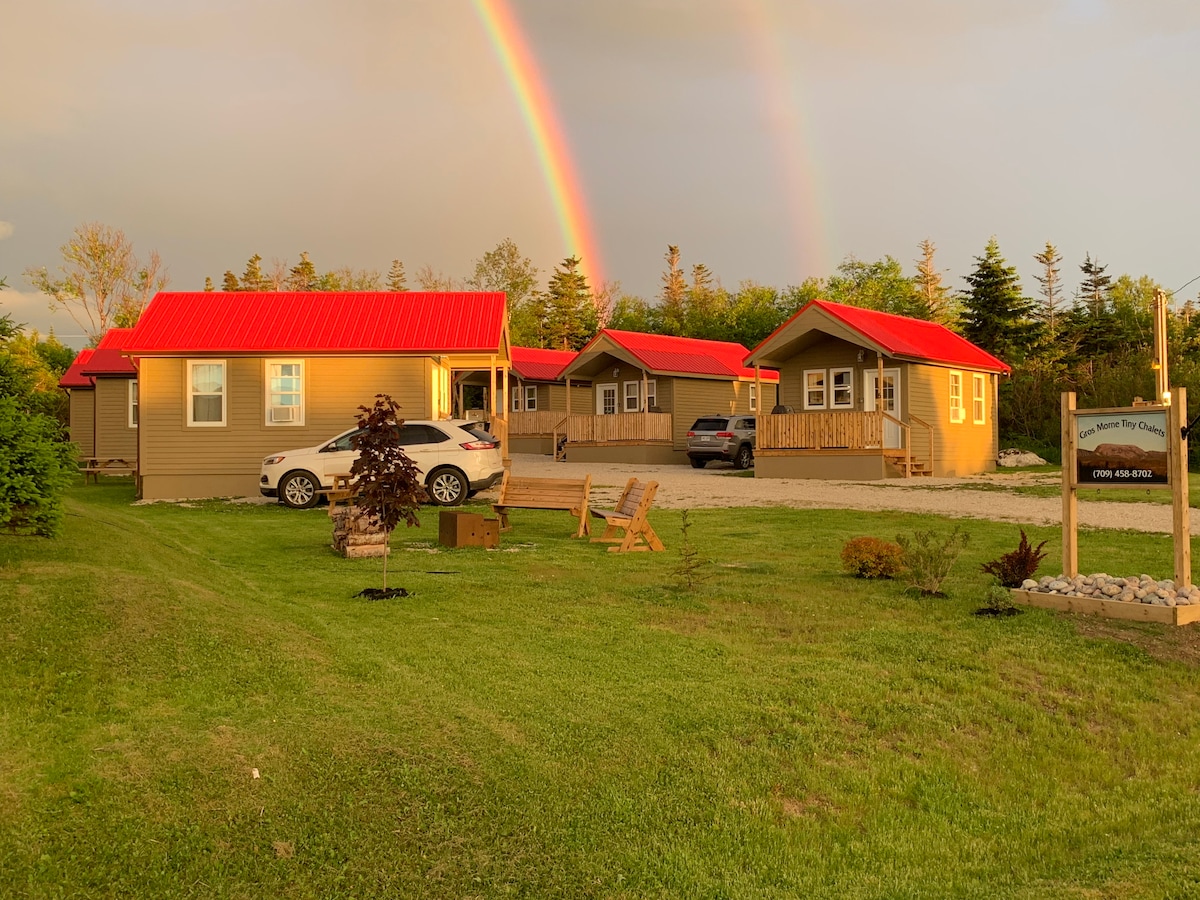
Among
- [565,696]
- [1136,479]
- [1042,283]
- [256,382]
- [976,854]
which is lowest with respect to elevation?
[976,854]

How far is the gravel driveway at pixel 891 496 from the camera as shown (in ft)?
56.5

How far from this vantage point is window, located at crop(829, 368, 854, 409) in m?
29.2

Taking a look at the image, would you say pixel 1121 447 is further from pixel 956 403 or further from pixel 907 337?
pixel 956 403

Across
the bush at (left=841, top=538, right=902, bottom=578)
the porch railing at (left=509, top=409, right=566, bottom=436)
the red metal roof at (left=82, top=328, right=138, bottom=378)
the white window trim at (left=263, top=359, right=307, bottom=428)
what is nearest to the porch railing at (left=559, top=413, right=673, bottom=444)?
the porch railing at (left=509, top=409, right=566, bottom=436)

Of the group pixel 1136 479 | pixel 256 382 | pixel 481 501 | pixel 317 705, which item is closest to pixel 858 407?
pixel 481 501

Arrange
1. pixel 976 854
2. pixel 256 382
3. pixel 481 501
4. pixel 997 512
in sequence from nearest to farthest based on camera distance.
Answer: pixel 976 854, pixel 997 512, pixel 481 501, pixel 256 382

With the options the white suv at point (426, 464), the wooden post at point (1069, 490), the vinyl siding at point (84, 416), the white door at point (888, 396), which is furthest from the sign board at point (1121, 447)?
the vinyl siding at point (84, 416)

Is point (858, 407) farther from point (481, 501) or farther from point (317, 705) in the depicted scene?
point (317, 705)

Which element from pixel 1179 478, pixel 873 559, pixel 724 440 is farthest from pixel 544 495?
pixel 724 440

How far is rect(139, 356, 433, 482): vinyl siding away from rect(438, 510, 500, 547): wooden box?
32.0ft

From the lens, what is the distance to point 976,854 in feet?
16.0

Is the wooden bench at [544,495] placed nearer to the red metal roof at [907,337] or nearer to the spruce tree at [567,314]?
the red metal roof at [907,337]

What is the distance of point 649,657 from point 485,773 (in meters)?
2.37

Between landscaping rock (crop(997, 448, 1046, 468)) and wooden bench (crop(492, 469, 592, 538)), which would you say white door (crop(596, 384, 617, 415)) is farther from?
wooden bench (crop(492, 469, 592, 538))
